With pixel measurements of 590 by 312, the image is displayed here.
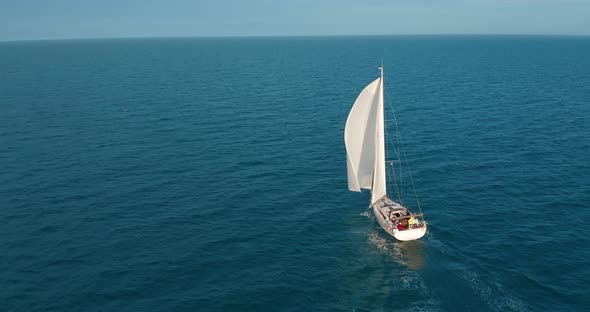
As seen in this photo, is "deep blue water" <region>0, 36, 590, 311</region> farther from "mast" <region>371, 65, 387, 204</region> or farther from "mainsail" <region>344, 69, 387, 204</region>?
"mainsail" <region>344, 69, 387, 204</region>

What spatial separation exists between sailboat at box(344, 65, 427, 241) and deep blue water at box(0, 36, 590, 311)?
7.56 ft

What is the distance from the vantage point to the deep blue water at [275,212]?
4109 centimetres

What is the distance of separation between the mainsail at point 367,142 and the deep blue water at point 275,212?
5.06 m

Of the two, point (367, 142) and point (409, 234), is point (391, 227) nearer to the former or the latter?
point (409, 234)

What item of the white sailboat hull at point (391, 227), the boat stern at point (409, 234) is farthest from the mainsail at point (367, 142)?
the boat stern at point (409, 234)


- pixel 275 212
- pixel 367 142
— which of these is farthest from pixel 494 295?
pixel 275 212

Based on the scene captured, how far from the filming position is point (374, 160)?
182 feet

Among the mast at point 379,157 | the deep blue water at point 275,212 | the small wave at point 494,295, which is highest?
the mast at point 379,157

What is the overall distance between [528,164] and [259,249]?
49378mm

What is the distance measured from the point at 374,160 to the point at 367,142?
286 centimetres

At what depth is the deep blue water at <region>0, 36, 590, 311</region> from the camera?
41.1 metres

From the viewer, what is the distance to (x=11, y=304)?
39.2 meters

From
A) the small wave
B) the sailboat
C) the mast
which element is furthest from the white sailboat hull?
the small wave

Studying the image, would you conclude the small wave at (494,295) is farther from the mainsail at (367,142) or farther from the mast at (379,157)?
the mainsail at (367,142)
